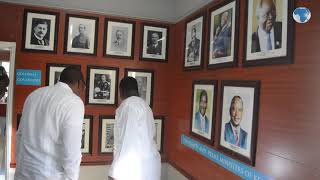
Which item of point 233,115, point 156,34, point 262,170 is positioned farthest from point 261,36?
point 156,34

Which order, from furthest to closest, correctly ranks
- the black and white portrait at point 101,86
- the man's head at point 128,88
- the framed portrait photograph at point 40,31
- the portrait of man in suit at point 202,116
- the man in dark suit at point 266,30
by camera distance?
the black and white portrait at point 101,86 < the framed portrait photograph at point 40,31 < the portrait of man in suit at point 202,116 < the man's head at point 128,88 < the man in dark suit at point 266,30

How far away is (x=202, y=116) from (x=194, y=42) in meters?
0.83

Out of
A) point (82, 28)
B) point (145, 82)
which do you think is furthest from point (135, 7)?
point (145, 82)

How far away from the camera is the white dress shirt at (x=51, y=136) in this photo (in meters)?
2.09

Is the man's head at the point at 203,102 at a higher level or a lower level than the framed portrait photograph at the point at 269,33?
lower

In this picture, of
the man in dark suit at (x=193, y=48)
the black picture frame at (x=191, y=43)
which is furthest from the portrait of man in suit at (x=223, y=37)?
the man in dark suit at (x=193, y=48)

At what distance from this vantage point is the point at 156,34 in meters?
4.09

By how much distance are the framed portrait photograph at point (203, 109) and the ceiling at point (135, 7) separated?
98 centimetres

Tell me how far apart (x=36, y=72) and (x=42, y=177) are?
188 centimetres

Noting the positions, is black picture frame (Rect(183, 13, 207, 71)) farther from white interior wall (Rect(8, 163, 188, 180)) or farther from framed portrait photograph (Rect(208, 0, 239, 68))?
white interior wall (Rect(8, 163, 188, 180))

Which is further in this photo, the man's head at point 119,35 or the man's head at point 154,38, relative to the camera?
the man's head at point 154,38

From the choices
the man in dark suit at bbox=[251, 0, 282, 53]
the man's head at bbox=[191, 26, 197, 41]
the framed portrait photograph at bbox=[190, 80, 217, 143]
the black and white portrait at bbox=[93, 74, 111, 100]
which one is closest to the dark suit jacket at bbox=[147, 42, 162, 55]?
the black and white portrait at bbox=[93, 74, 111, 100]

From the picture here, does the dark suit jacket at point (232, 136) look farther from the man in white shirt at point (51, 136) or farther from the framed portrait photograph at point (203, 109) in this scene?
the man in white shirt at point (51, 136)

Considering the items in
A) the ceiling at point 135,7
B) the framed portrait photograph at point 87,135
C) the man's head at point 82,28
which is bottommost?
the framed portrait photograph at point 87,135
